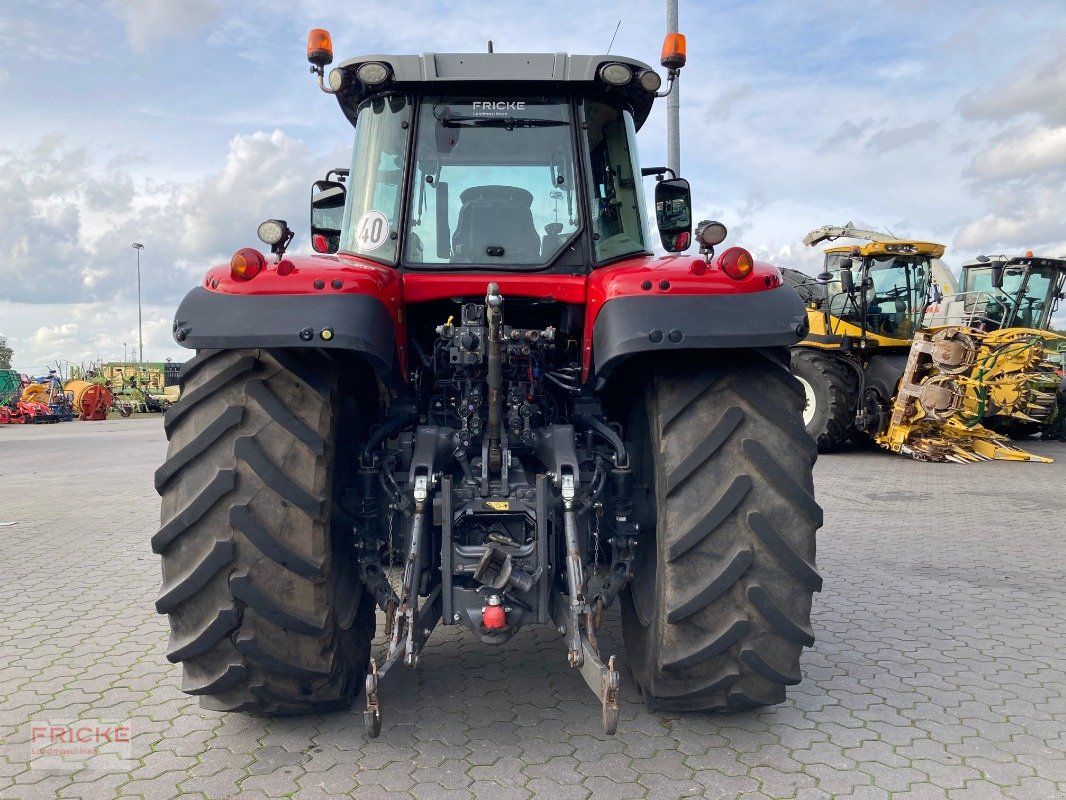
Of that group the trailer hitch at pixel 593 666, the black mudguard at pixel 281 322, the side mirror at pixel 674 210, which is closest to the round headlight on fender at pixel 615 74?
the side mirror at pixel 674 210

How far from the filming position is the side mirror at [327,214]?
14.0 feet

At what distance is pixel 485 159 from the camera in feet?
12.1

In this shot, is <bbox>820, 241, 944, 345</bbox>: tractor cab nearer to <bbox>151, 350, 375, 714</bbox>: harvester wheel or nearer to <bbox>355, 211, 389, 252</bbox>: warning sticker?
<bbox>355, 211, 389, 252</bbox>: warning sticker

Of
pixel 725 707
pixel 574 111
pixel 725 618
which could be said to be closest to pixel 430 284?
pixel 574 111

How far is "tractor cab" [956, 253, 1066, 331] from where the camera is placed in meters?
14.6

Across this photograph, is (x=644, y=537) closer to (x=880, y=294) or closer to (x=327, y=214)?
(x=327, y=214)

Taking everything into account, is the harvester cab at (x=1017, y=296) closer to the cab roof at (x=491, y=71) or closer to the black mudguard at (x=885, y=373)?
the black mudguard at (x=885, y=373)

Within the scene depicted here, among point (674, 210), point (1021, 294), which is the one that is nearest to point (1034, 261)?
point (1021, 294)

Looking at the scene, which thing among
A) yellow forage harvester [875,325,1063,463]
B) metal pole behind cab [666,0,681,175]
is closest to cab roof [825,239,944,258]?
yellow forage harvester [875,325,1063,463]

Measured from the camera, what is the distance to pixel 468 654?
4129 mm

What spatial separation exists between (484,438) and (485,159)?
127 centimetres

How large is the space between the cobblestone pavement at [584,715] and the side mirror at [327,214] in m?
2.17

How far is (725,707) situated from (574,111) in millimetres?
2537

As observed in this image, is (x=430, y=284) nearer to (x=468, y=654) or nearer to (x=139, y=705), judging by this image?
(x=468, y=654)
